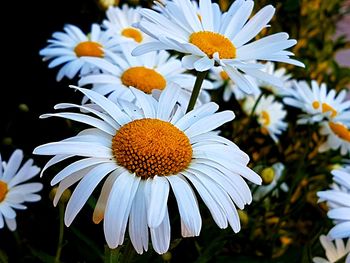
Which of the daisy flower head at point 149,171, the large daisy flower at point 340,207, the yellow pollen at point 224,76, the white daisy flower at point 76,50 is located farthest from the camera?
the yellow pollen at point 224,76

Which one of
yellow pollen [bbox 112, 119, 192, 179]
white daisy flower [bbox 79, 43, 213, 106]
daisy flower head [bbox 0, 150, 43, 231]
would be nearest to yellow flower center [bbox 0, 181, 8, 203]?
daisy flower head [bbox 0, 150, 43, 231]

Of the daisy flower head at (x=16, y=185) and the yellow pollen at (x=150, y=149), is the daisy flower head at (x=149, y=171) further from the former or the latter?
the daisy flower head at (x=16, y=185)

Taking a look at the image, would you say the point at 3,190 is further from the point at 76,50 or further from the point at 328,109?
the point at 328,109

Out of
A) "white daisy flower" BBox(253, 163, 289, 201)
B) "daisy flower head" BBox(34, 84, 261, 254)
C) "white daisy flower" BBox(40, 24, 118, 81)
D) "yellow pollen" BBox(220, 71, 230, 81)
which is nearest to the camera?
"daisy flower head" BBox(34, 84, 261, 254)

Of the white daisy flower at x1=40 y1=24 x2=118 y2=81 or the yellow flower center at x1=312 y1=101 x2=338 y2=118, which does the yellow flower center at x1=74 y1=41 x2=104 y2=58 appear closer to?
the white daisy flower at x1=40 y1=24 x2=118 y2=81

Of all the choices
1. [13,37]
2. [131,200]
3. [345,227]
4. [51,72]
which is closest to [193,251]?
[345,227]

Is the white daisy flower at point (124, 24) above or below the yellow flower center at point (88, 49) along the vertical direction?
above

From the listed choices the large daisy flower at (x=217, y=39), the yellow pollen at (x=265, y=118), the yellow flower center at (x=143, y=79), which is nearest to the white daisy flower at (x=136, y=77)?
the yellow flower center at (x=143, y=79)
